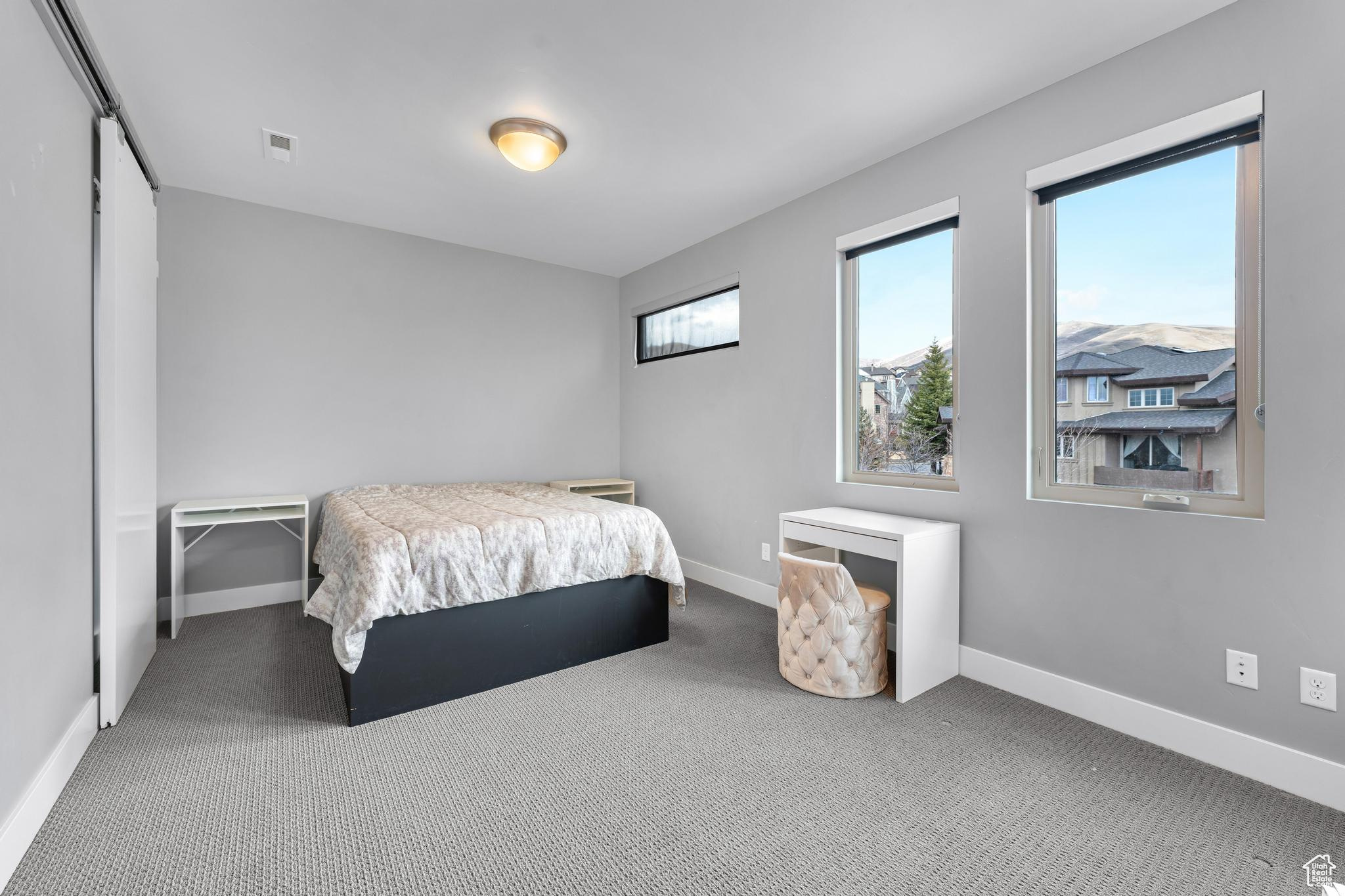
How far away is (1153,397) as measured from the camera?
6.96 feet

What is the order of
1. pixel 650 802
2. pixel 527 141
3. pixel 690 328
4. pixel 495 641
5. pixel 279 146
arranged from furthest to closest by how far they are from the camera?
pixel 690 328
pixel 279 146
pixel 527 141
pixel 495 641
pixel 650 802

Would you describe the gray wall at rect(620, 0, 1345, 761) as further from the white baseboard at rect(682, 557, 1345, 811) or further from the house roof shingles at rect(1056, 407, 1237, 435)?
the house roof shingles at rect(1056, 407, 1237, 435)

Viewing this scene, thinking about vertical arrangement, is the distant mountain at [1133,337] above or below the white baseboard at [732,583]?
above

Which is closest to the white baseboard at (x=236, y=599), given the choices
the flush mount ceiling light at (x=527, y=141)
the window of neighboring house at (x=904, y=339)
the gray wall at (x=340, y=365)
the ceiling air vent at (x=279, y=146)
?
the gray wall at (x=340, y=365)

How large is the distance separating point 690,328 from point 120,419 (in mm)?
3172

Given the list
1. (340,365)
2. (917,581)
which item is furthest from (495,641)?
(340,365)

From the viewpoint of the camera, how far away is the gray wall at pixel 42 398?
56.0 inches

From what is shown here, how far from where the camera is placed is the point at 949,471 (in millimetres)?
2715

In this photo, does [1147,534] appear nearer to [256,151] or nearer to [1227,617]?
[1227,617]

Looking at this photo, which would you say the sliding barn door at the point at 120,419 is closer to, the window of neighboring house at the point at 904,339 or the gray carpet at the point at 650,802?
the gray carpet at the point at 650,802

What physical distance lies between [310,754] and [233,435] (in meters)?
2.33

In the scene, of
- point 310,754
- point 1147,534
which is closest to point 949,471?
point 1147,534

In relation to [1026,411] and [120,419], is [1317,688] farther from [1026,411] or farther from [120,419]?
[120,419]

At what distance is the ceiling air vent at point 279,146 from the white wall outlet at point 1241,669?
13.8 ft
